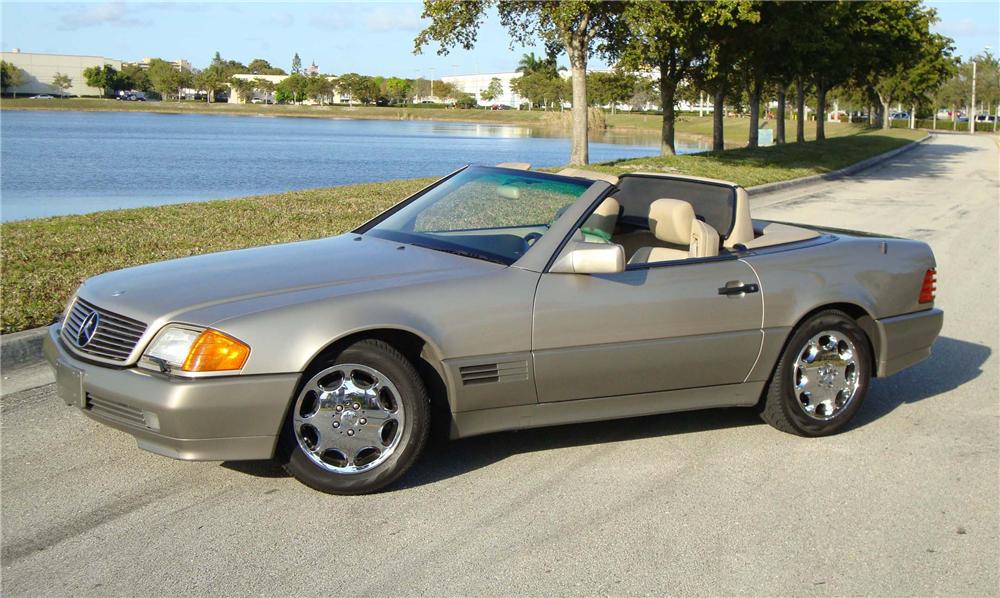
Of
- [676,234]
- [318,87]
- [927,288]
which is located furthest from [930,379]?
[318,87]

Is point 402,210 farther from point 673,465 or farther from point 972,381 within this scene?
point 972,381

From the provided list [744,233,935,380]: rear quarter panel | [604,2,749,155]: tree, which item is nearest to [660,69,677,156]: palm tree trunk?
[604,2,749,155]: tree

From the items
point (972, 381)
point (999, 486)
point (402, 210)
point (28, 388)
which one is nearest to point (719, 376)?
point (999, 486)

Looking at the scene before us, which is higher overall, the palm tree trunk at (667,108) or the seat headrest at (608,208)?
the palm tree trunk at (667,108)

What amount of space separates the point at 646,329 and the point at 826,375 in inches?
51.0

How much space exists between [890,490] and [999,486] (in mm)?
577

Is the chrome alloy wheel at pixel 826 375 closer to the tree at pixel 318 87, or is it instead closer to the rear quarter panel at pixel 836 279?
the rear quarter panel at pixel 836 279

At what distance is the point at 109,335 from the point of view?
445 centimetres

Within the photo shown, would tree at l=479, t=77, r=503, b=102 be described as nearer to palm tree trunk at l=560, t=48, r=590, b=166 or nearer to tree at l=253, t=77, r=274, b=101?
tree at l=253, t=77, r=274, b=101

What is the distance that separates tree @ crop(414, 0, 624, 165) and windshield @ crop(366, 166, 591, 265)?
18.6 meters

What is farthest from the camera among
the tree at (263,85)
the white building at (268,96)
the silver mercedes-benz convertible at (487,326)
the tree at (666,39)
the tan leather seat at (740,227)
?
the tree at (263,85)

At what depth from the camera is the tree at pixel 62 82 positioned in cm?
13962

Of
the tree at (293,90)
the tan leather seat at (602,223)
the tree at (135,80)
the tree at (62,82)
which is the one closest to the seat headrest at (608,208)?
the tan leather seat at (602,223)

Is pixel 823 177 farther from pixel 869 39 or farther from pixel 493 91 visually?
pixel 493 91
